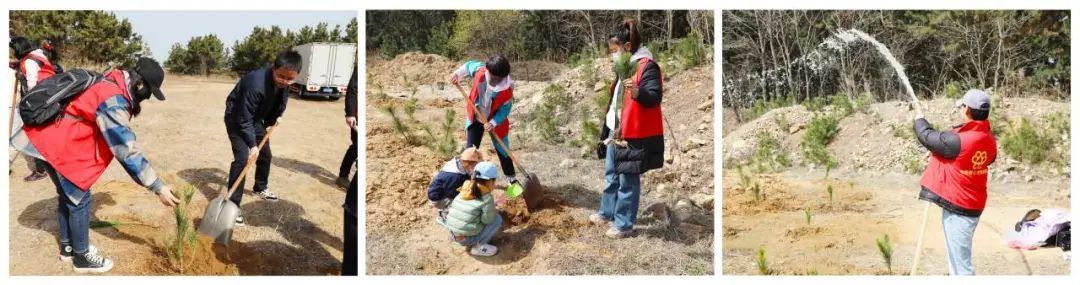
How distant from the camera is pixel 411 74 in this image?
15.6 feet

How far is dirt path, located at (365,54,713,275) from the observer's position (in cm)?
446

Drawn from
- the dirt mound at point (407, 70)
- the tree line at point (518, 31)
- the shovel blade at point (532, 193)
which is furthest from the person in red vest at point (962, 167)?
the dirt mound at point (407, 70)

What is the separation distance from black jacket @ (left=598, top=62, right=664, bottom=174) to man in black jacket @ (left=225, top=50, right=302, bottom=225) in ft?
5.45

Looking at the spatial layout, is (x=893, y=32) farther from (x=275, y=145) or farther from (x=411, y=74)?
(x=275, y=145)

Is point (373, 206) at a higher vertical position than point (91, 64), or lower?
lower

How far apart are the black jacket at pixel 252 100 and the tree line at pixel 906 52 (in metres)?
2.46

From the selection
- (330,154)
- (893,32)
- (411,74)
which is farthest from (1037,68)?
(330,154)

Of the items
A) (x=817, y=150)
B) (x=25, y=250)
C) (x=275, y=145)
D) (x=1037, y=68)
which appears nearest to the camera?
(x=25, y=250)

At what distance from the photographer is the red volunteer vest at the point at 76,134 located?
12.6ft

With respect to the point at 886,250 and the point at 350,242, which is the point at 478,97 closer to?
the point at 350,242

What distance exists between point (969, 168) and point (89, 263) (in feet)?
13.4

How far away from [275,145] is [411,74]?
1459mm

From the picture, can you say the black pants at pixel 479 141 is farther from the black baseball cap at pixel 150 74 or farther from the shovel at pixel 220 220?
the black baseball cap at pixel 150 74

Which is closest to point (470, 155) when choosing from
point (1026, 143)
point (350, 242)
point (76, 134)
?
point (350, 242)
